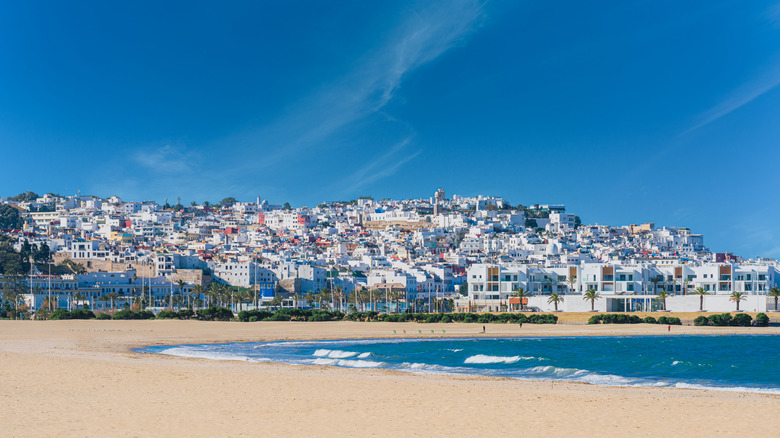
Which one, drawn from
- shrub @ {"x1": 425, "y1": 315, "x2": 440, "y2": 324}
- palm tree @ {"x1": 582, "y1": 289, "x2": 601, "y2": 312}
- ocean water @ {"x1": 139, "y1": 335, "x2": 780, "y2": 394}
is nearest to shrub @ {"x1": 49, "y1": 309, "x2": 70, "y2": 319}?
shrub @ {"x1": 425, "y1": 315, "x2": 440, "y2": 324}

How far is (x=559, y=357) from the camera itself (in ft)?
132

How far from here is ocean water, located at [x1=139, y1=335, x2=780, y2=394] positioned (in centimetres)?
3125

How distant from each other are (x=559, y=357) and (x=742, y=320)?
38.9m

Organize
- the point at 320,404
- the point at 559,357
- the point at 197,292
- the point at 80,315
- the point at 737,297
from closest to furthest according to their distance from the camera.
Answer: the point at 320,404
the point at 559,357
the point at 80,315
the point at 737,297
the point at 197,292

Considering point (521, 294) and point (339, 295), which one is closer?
point (521, 294)

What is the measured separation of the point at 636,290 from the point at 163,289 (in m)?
65.5

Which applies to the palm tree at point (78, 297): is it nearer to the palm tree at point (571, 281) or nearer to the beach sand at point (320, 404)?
the palm tree at point (571, 281)

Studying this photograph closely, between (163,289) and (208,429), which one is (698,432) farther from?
(163,289)

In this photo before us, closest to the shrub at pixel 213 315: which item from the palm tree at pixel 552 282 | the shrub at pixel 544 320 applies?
the shrub at pixel 544 320

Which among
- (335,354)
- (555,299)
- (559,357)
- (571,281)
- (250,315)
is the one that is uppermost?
(571,281)

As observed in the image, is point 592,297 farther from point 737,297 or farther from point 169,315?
point 169,315

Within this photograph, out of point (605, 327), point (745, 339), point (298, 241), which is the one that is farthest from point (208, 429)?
point (298, 241)

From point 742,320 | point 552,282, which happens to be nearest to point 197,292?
point 552,282

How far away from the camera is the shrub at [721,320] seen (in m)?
72.4
